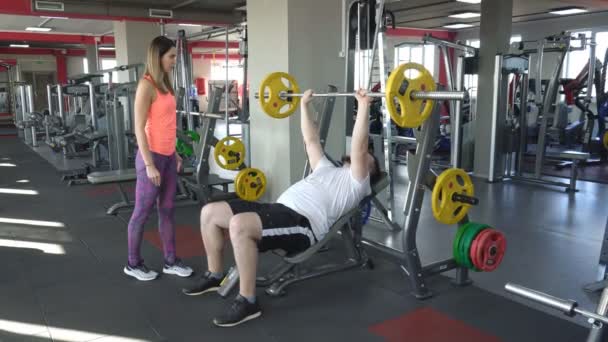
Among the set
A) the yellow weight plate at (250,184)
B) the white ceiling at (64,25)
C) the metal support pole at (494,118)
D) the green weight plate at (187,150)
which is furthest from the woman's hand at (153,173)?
the white ceiling at (64,25)

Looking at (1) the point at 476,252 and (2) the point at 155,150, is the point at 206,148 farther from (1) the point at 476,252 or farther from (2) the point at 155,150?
(1) the point at 476,252

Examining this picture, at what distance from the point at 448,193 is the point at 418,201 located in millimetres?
152

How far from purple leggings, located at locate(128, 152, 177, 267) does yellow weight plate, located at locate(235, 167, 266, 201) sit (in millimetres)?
1037

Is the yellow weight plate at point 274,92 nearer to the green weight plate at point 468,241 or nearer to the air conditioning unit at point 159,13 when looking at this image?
the green weight plate at point 468,241

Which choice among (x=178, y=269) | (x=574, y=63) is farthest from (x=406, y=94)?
(x=574, y=63)

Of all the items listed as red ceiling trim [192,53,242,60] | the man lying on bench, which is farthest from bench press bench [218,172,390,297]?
red ceiling trim [192,53,242,60]

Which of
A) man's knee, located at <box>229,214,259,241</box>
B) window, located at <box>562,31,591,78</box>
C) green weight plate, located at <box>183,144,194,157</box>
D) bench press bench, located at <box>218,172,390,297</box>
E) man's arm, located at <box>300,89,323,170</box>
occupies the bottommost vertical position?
bench press bench, located at <box>218,172,390,297</box>

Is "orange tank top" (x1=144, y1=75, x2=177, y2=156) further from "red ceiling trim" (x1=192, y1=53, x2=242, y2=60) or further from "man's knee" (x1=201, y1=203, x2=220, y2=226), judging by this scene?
"red ceiling trim" (x1=192, y1=53, x2=242, y2=60)

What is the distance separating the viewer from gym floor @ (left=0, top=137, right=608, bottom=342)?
1881 millimetres

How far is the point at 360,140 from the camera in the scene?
77.2 inches

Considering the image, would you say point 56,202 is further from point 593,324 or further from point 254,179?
point 593,324

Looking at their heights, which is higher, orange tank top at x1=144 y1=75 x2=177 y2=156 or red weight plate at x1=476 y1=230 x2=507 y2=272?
orange tank top at x1=144 y1=75 x2=177 y2=156

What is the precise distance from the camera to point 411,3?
739 centimetres

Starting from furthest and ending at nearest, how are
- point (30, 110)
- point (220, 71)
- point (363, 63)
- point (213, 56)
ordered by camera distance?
point (220, 71)
point (213, 56)
point (30, 110)
point (363, 63)
